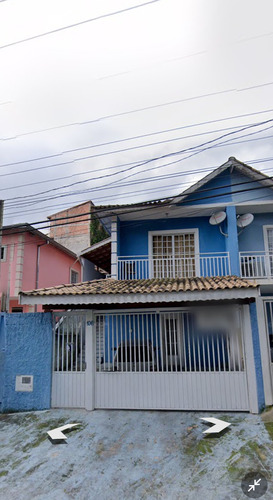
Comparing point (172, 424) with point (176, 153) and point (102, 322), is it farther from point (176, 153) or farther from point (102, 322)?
point (176, 153)

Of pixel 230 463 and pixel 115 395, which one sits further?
pixel 115 395

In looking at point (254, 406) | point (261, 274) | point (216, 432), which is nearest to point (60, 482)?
point (216, 432)

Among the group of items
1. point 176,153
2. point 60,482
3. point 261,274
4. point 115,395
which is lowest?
point 60,482

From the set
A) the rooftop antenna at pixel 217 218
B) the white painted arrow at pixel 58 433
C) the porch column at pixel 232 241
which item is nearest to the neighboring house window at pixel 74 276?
the rooftop antenna at pixel 217 218

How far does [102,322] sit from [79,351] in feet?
2.83

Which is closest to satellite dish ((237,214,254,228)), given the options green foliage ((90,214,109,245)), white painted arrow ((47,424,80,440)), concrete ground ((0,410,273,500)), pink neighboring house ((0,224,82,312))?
concrete ground ((0,410,273,500))

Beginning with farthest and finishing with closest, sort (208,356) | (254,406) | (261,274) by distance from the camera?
(261,274), (208,356), (254,406)

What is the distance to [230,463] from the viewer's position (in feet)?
14.4

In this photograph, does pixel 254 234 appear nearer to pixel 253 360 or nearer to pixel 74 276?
pixel 253 360

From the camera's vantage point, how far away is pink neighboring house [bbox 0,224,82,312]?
12.7 meters

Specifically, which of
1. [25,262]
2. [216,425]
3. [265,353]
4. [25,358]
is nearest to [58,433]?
[25,358]

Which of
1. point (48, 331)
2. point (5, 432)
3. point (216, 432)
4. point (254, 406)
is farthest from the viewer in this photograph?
point (48, 331)

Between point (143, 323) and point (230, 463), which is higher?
point (143, 323)

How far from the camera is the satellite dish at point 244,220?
10.6 metres
